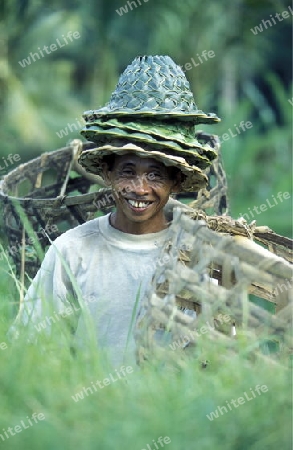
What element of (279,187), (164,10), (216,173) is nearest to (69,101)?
(164,10)

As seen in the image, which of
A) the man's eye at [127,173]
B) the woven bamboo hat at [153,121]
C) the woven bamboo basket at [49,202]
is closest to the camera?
the woven bamboo hat at [153,121]

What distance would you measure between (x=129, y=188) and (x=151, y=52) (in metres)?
7.73

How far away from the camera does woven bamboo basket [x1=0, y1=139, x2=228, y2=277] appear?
3719mm

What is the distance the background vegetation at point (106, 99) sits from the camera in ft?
6.73

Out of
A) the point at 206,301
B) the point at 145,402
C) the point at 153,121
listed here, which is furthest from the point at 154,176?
the point at 145,402

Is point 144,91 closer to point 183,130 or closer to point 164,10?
point 183,130

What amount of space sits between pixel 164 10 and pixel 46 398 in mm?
8408

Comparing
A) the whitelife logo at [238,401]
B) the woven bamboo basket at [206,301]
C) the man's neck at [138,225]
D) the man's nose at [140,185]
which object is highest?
the man's nose at [140,185]

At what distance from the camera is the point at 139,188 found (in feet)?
9.86

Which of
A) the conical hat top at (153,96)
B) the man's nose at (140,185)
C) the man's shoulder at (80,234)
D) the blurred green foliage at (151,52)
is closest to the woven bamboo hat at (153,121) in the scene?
the conical hat top at (153,96)

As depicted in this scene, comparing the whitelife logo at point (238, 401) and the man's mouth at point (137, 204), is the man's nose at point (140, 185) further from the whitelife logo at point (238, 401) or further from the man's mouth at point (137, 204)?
the whitelife logo at point (238, 401)

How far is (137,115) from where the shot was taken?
295 centimetres

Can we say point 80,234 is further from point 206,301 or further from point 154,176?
point 206,301

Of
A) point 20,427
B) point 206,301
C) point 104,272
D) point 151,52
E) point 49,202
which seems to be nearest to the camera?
point 20,427
